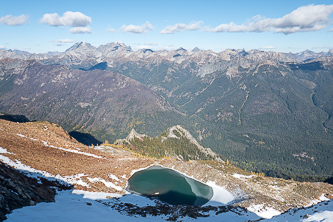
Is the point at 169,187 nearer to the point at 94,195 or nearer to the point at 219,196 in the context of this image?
the point at 219,196

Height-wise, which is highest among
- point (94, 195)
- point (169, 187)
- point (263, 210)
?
point (94, 195)

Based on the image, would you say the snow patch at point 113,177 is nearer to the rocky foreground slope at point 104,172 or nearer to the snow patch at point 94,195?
the rocky foreground slope at point 104,172

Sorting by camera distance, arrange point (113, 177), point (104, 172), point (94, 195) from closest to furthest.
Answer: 1. point (94, 195)
2. point (104, 172)
3. point (113, 177)

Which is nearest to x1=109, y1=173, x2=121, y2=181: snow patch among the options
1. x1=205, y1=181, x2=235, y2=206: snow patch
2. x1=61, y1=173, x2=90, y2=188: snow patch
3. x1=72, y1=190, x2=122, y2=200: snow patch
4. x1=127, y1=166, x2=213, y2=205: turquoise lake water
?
x1=127, y1=166, x2=213, y2=205: turquoise lake water

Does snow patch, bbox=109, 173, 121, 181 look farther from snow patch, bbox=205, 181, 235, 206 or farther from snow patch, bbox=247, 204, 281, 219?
snow patch, bbox=247, 204, 281, 219

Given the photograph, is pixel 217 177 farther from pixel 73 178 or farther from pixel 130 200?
pixel 73 178

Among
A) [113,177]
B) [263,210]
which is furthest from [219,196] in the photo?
[113,177]
